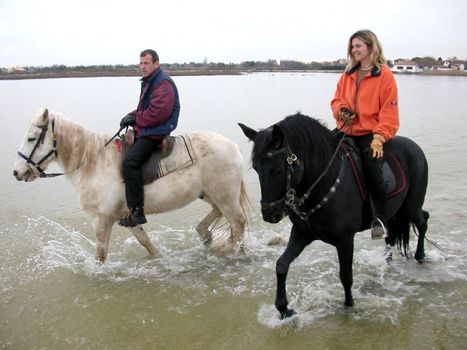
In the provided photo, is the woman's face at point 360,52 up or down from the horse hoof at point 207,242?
up

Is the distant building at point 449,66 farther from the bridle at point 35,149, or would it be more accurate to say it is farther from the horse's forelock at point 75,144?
the bridle at point 35,149

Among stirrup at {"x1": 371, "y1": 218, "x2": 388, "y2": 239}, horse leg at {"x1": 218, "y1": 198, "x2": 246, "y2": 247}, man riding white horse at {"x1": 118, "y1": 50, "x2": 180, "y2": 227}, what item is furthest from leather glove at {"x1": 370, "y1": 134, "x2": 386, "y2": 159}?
man riding white horse at {"x1": 118, "y1": 50, "x2": 180, "y2": 227}

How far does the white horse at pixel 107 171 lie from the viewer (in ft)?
17.7

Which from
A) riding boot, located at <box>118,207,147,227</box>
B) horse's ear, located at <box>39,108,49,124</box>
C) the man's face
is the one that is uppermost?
the man's face

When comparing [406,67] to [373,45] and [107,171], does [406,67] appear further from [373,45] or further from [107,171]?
[107,171]

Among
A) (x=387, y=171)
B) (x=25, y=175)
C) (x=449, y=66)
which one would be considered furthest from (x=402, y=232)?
(x=449, y=66)

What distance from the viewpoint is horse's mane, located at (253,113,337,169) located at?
12.3 ft

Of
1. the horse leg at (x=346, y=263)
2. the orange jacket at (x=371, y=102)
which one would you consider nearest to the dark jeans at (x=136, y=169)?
the orange jacket at (x=371, y=102)

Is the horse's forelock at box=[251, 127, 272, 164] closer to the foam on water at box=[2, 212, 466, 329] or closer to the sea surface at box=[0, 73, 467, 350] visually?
the sea surface at box=[0, 73, 467, 350]

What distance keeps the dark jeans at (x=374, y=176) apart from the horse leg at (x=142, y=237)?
3.25 meters

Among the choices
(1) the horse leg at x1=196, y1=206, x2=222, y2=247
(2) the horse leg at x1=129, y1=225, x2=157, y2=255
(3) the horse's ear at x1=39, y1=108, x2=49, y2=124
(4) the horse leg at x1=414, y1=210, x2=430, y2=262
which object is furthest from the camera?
(1) the horse leg at x1=196, y1=206, x2=222, y2=247

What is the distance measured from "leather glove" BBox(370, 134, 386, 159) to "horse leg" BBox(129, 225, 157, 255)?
342 cm

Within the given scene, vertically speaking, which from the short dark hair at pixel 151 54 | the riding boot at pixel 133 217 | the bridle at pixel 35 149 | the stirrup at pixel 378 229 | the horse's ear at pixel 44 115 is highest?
the short dark hair at pixel 151 54

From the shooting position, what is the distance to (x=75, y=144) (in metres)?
5.54
